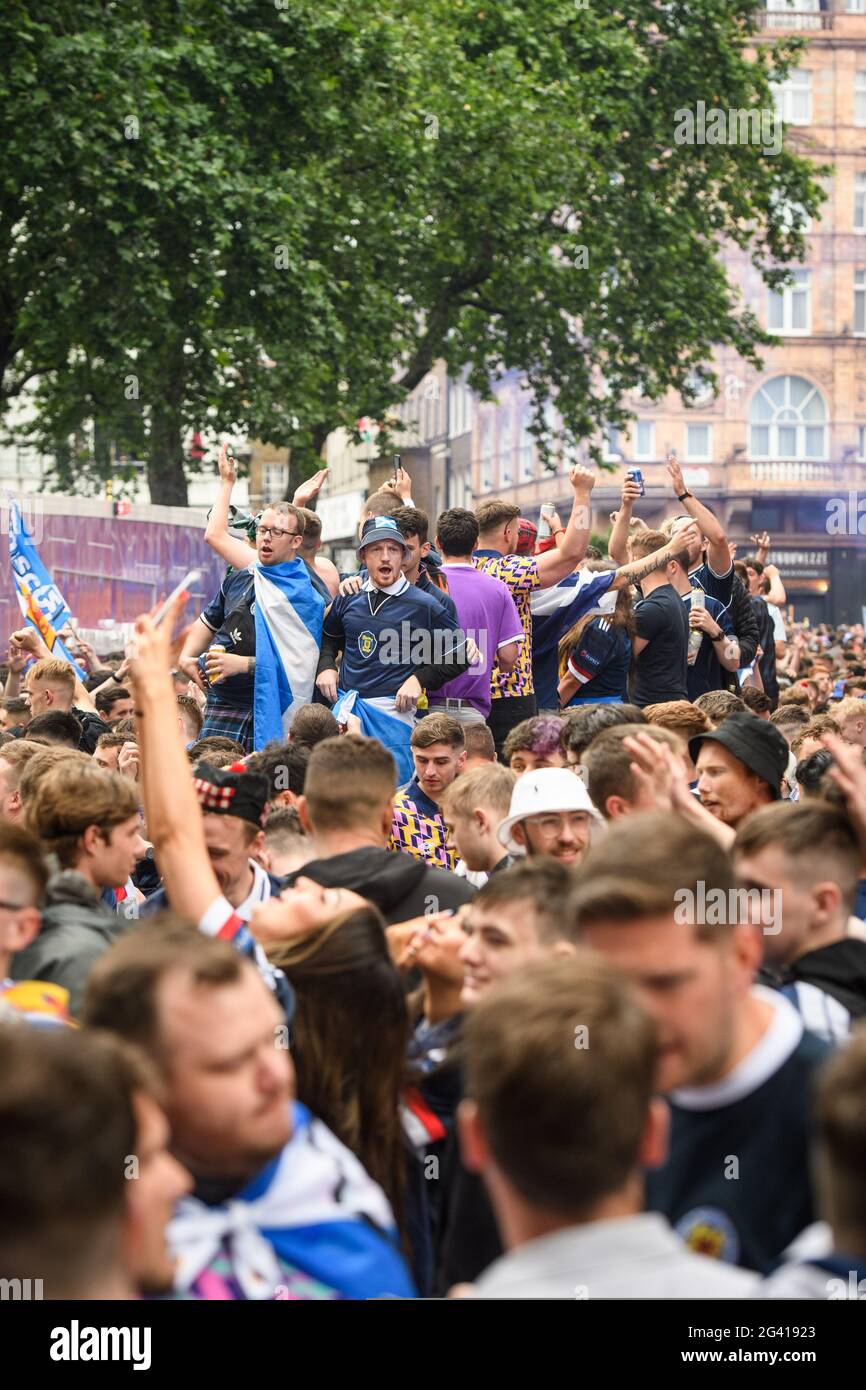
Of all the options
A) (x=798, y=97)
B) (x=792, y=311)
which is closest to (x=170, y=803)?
(x=792, y=311)

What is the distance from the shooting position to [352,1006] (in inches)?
150

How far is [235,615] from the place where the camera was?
9.30m

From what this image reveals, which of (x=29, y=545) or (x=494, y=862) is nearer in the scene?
(x=494, y=862)

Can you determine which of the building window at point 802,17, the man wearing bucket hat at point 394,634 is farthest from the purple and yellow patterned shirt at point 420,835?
the building window at point 802,17

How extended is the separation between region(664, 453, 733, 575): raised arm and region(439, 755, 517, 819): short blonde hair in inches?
Result: 133

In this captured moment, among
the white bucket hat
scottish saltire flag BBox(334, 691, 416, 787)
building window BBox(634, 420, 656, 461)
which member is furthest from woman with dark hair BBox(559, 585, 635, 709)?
building window BBox(634, 420, 656, 461)

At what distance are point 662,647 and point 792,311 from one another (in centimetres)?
5281

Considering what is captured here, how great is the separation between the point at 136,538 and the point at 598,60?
46.3ft

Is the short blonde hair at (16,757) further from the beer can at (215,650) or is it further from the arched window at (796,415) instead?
the arched window at (796,415)

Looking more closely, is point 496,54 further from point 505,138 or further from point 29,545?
point 29,545

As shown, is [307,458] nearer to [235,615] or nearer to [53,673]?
[53,673]

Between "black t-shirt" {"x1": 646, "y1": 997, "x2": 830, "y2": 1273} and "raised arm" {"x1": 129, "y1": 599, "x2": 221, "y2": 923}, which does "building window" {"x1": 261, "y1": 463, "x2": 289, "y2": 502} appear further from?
"black t-shirt" {"x1": 646, "y1": 997, "x2": 830, "y2": 1273}

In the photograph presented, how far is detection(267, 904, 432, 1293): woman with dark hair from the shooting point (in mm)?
3736
